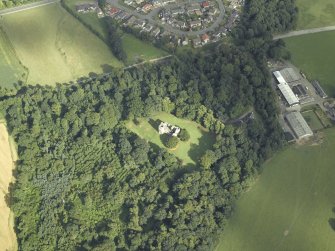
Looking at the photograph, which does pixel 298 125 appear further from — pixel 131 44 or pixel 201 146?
pixel 131 44

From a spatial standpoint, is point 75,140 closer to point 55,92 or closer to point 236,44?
point 55,92

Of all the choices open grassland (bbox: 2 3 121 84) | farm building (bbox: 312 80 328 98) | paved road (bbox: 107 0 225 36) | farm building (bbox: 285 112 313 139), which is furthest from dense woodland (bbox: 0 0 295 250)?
farm building (bbox: 312 80 328 98)

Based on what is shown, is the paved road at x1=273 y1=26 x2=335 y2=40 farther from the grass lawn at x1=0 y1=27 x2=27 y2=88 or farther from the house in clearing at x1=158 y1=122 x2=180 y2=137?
the grass lawn at x1=0 y1=27 x2=27 y2=88

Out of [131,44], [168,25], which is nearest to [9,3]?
[131,44]

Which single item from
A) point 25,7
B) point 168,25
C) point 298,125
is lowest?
point 298,125

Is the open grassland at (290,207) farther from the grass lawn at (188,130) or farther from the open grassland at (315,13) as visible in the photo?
the open grassland at (315,13)

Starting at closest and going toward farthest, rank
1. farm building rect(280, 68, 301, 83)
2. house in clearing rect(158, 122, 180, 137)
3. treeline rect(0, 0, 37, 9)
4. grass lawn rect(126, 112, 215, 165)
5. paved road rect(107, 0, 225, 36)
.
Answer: grass lawn rect(126, 112, 215, 165) < house in clearing rect(158, 122, 180, 137) < farm building rect(280, 68, 301, 83) < paved road rect(107, 0, 225, 36) < treeline rect(0, 0, 37, 9)
